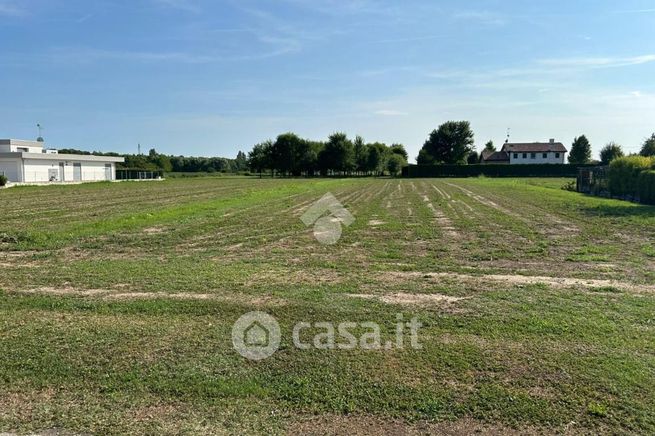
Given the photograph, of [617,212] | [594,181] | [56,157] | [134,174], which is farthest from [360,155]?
[617,212]

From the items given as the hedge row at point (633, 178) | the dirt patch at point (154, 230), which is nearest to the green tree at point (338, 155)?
the hedge row at point (633, 178)

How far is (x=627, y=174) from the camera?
25422 mm

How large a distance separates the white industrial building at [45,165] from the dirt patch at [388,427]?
63.5m

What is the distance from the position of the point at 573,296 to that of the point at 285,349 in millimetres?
4325

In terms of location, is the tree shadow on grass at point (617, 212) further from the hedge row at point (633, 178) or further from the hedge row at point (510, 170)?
the hedge row at point (510, 170)

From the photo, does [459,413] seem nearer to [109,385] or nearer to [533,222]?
[109,385]

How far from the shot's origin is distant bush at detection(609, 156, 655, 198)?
24094 millimetres

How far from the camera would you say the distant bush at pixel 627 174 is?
→ 24.1 meters

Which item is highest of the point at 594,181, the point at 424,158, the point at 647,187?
the point at 424,158

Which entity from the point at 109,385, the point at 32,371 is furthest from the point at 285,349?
the point at 32,371

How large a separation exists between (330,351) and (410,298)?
7.07ft

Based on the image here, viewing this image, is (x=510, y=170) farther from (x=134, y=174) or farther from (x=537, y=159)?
(x=134, y=174)

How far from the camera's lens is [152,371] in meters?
4.11

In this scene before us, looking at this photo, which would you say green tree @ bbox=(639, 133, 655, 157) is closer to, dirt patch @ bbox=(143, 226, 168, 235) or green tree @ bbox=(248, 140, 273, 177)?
dirt patch @ bbox=(143, 226, 168, 235)
